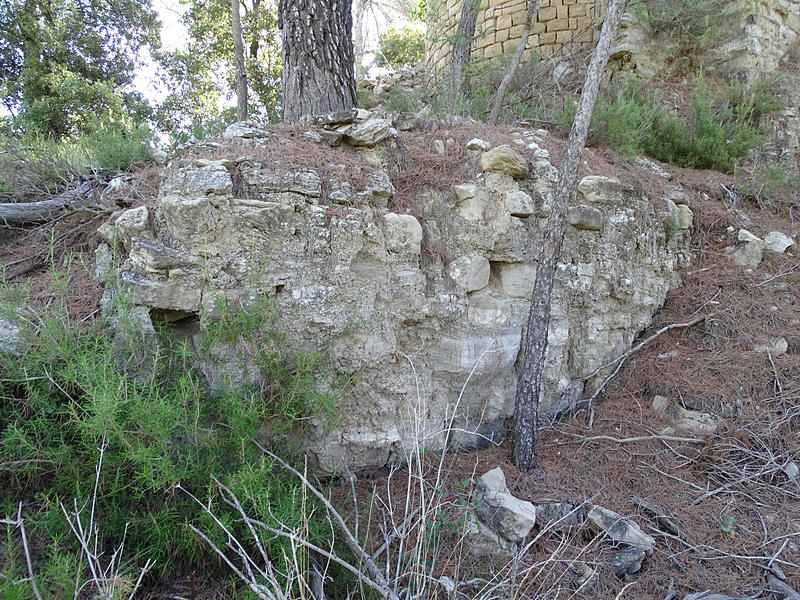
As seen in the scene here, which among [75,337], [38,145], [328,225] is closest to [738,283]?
[328,225]

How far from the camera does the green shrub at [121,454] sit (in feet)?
7.55

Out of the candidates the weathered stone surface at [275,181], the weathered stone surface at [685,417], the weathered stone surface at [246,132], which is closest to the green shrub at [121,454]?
the weathered stone surface at [275,181]

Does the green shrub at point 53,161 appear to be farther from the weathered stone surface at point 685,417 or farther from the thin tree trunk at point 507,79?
the weathered stone surface at point 685,417

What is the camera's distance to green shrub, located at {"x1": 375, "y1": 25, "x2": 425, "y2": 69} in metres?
12.7

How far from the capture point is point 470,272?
4031mm

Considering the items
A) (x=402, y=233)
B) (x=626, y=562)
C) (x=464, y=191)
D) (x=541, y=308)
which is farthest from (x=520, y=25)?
(x=626, y=562)

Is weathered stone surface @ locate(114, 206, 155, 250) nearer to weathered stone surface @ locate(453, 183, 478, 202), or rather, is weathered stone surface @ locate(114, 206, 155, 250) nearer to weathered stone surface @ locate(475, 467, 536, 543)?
weathered stone surface @ locate(453, 183, 478, 202)

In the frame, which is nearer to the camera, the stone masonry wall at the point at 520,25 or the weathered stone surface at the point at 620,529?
the weathered stone surface at the point at 620,529

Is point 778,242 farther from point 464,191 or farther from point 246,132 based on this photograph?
point 246,132

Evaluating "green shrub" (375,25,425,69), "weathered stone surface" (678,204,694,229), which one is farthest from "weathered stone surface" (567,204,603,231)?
"green shrub" (375,25,425,69)

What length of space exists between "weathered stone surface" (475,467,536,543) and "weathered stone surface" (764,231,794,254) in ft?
14.4

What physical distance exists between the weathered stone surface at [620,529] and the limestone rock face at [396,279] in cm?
94

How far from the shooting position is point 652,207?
5051 mm

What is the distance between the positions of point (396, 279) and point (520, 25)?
746 centimetres
